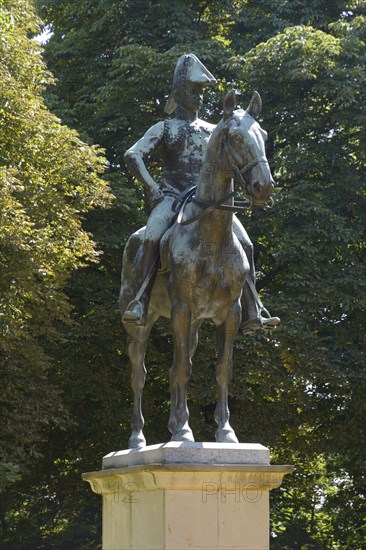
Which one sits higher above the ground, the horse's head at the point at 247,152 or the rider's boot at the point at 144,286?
the horse's head at the point at 247,152

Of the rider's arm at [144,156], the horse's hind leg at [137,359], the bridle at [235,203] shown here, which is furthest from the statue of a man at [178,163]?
the horse's hind leg at [137,359]

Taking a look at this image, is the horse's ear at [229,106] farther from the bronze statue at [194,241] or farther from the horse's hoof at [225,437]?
the horse's hoof at [225,437]

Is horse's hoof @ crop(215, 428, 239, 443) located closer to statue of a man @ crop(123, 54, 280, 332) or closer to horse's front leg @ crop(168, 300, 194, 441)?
horse's front leg @ crop(168, 300, 194, 441)

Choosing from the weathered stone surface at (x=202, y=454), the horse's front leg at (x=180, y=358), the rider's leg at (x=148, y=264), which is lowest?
the weathered stone surface at (x=202, y=454)

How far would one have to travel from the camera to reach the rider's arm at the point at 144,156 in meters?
11.2

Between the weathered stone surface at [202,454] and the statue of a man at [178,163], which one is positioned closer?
the weathered stone surface at [202,454]

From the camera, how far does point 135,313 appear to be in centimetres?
1077

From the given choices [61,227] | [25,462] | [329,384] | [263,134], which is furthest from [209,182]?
[329,384]

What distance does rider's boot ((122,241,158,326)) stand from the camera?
10.8 metres

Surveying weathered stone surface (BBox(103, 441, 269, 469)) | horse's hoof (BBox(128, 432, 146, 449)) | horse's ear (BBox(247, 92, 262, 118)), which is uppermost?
horse's ear (BBox(247, 92, 262, 118))

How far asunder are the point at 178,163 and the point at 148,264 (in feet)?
3.87

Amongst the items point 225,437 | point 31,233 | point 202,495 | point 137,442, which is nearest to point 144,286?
point 137,442

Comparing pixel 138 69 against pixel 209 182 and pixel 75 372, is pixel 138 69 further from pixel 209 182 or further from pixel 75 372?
pixel 209 182

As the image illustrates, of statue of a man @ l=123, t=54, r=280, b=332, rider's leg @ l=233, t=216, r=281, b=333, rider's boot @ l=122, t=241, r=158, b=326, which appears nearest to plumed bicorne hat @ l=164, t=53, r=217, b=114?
statue of a man @ l=123, t=54, r=280, b=332
